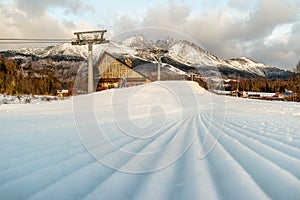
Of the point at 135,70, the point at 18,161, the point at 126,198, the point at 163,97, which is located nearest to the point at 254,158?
the point at 126,198

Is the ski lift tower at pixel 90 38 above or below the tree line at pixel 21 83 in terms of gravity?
above

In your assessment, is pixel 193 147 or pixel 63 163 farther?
pixel 193 147

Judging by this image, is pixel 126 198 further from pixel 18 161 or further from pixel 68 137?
pixel 68 137

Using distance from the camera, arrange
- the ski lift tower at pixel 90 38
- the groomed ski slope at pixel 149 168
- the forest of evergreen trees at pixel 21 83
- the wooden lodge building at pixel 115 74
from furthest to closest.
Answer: the wooden lodge building at pixel 115 74
the forest of evergreen trees at pixel 21 83
the ski lift tower at pixel 90 38
the groomed ski slope at pixel 149 168

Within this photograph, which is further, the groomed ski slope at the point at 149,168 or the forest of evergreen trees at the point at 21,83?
the forest of evergreen trees at the point at 21,83

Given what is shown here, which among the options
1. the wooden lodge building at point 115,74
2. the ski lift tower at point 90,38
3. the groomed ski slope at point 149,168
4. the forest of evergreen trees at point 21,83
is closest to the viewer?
the groomed ski slope at point 149,168

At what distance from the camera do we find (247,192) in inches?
54.4

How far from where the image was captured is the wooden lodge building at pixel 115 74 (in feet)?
82.8

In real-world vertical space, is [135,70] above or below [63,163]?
above

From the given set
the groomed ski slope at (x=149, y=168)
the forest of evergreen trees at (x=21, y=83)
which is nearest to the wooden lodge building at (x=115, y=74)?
the forest of evergreen trees at (x=21, y=83)

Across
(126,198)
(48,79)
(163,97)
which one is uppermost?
(48,79)

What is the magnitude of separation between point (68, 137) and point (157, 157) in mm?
1568

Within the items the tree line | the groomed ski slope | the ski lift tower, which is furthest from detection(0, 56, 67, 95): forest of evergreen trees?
the groomed ski slope

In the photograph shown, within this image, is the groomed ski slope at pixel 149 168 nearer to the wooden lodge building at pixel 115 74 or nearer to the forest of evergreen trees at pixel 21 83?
the forest of evergreen trees at pixel 21 83
